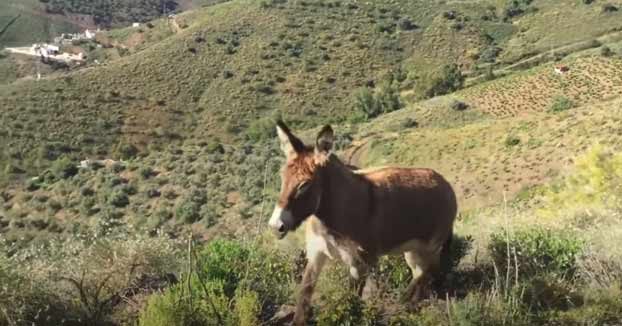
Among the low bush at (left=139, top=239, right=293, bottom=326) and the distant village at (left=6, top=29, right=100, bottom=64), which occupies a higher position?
the low bush at (left=139, top=239, right=293, bottom=326)

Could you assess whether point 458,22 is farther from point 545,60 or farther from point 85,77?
point 85,77

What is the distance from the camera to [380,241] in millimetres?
4988

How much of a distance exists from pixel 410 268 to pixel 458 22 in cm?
8739

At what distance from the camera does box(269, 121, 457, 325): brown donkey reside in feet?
15.1

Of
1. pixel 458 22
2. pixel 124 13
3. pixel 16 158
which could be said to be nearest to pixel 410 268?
pixel 16 158

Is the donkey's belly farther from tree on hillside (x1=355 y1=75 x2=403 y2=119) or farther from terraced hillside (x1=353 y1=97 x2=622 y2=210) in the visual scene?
tree on hillside (x1=355 y1=75 x2=403 y2=119)

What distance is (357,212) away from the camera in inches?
193

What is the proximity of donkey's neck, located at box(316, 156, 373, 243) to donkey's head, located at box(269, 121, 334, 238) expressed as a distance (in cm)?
11

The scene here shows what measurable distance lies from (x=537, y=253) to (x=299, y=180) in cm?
298

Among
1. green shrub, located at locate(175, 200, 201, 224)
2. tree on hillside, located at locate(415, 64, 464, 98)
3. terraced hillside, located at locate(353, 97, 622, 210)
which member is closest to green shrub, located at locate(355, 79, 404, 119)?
tree on hillside, located at locate(415, 64, 464, 98)

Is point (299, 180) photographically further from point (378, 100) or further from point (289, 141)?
point (378, 100)

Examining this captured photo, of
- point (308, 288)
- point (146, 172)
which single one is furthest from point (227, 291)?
point (146, 172)

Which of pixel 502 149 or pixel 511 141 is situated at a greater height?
pixel 511 141

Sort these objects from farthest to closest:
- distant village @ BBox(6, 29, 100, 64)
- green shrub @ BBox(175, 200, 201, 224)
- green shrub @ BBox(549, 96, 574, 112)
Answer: distant village @ BBox(6, 29, 100, 64) < green shrub @ BBox(549, 96, 574, 112) < green shrub @ BBox(175, 200, 201, 224)
